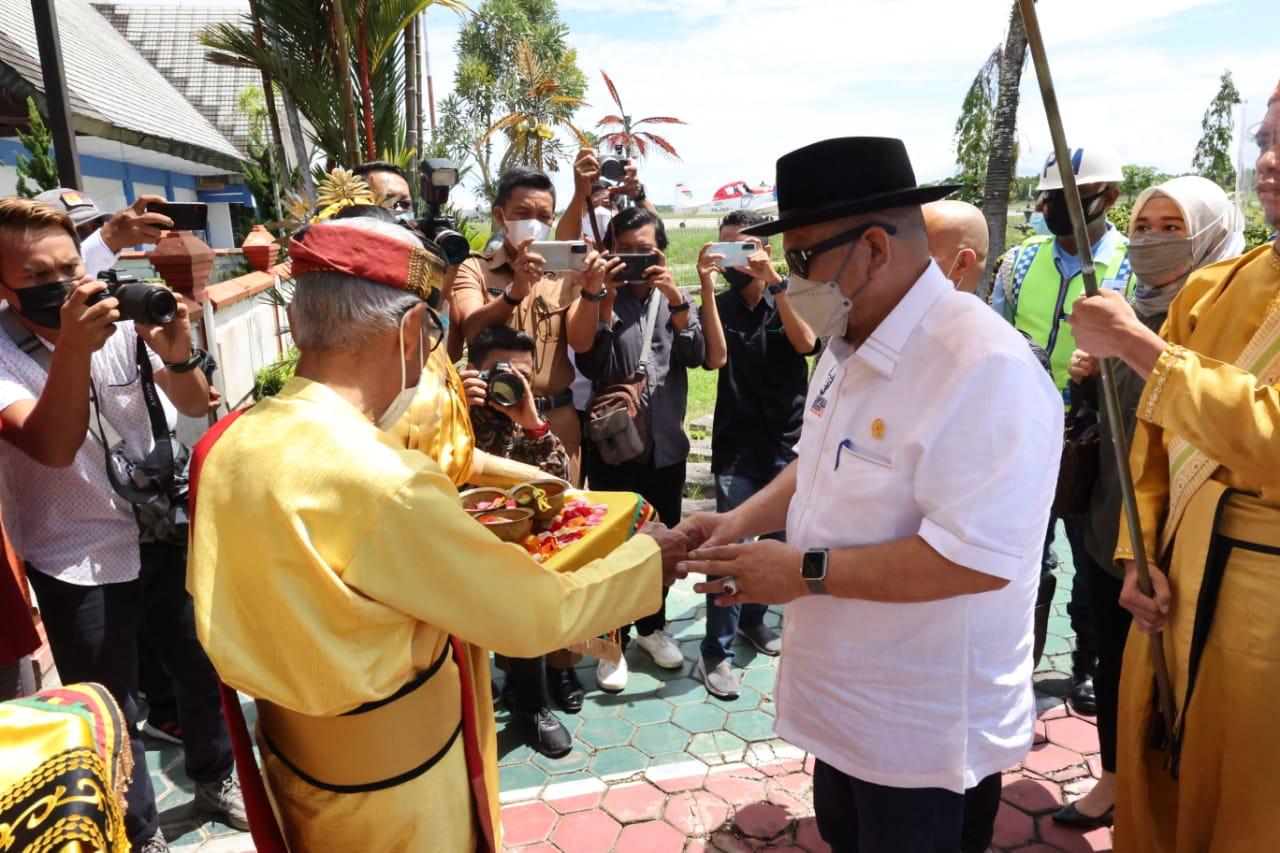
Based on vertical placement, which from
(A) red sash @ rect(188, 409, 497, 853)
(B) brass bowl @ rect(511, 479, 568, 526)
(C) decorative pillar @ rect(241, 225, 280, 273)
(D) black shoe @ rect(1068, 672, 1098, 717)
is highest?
(C) decorative pillar @ rect(241, 225, 280, 273)

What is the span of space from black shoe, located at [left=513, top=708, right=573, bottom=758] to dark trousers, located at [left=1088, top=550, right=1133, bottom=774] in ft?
7.44

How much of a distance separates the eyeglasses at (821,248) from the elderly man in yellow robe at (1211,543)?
2.25 feet

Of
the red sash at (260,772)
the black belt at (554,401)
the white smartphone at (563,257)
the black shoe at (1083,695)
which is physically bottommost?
the black shoe at (1083,695)

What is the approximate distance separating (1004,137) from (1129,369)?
1034cm

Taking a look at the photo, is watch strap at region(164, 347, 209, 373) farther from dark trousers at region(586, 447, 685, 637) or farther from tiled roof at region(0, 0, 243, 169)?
tiled roof at region(0, 0, 243, 169)

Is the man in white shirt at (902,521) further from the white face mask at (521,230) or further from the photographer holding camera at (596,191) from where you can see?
the photographer holding camera at (596,191)

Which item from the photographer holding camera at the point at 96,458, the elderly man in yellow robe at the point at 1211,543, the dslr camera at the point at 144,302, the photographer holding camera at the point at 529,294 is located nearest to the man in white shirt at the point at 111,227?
the photographer holding camera at the point at 96,458

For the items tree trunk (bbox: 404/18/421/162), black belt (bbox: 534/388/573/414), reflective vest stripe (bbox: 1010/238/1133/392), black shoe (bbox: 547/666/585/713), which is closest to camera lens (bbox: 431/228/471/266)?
black belt (bbox: 534/388/573/414)

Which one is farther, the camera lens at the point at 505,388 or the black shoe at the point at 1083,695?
the black shoe at the point at 1083,695

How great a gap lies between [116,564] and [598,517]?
184cm

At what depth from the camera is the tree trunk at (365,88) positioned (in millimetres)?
10328

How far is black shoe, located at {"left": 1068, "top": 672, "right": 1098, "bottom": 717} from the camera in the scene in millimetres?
4062

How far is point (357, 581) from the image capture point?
1.61 metres

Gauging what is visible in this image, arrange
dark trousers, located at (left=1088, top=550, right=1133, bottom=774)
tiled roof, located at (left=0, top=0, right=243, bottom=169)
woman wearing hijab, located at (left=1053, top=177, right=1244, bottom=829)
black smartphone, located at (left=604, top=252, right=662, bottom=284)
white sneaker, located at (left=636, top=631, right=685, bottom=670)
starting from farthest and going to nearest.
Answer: tiled roof, located at (left=0, top=0, right=243, bottom=169) → white sneaker, located at (left=636, top=631, right=685, bottom=670) → black smartphone, located at (left=604, top=252, right=662, bottom=284) → dark trousers, located at (left=1088, top=550, right=1133, bottom=774) → woman wearing hijab, located at (left=1053, top=177, right=1244, bottom=829)
